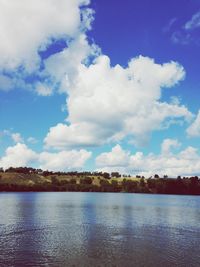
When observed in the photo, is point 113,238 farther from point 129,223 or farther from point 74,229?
point 129,223

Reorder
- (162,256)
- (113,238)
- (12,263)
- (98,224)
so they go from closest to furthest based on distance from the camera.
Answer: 1. (12,263)
2. (162,256)
3. (113,238)
4. (98,224)

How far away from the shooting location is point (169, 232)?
282 ft

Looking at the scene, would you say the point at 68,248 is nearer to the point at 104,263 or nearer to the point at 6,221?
the point at 104,263

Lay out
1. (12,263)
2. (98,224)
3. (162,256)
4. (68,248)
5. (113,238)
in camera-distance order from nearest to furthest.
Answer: (12,263) → (162,256) → (68,248) → (113,238) → (98,224)

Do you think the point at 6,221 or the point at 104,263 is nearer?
the point at 104,263

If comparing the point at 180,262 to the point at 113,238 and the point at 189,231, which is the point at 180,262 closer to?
the point at 113,238

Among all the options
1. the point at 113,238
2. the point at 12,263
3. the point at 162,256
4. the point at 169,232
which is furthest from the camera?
the point at 169,232

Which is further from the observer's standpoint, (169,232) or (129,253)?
(169,232)

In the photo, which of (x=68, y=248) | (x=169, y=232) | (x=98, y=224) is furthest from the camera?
(x=98, y=224)

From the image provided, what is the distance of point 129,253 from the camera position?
60.8 metres

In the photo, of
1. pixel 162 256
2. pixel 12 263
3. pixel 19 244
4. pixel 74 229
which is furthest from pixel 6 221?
pixel 162 256

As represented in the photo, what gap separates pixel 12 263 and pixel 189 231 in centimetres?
5181

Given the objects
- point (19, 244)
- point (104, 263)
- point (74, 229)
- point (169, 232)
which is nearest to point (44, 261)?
point (104, 263)

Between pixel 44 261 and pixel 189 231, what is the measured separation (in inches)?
1866
